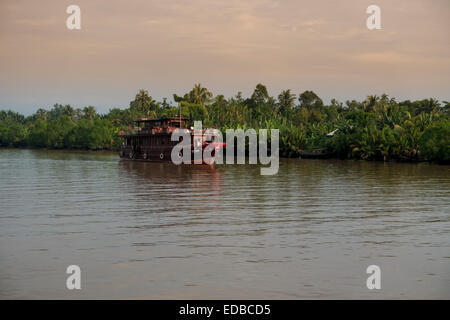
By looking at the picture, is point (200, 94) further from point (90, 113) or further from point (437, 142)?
point (437, 142)

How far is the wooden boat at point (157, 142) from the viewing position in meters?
56.9

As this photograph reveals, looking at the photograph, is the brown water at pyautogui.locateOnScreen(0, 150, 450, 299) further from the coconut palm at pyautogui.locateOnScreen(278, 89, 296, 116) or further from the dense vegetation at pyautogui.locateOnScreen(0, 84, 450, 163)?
the coconut palm at pyautogui.locateOnScreen(278, 89, 296, 116)

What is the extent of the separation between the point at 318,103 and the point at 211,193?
96.7 m

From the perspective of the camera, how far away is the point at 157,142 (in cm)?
6169

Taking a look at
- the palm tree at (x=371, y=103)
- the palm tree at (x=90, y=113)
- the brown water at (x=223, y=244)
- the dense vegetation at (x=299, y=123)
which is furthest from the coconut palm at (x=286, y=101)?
the brown water at (x=223, y=244)

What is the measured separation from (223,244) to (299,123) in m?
90.7

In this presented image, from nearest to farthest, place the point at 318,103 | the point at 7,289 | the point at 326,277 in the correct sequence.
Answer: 1. the point at 7,289
2. the point at 326,277
3. the point at 318,103

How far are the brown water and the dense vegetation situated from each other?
119ft

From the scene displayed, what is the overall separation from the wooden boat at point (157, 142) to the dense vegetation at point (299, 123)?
1886 cm

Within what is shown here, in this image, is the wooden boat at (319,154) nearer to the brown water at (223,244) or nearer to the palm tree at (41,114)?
the brown water at (223,244)

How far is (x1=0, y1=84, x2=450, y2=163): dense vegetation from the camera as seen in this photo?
59.1 m
